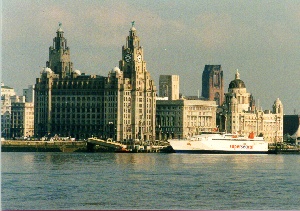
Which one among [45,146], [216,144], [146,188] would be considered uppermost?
[216,144]

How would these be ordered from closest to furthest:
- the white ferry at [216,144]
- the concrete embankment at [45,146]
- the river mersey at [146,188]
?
the river mersey at [146,188] < the white ferry at [216,144] < the concrete embankment at [45,146]

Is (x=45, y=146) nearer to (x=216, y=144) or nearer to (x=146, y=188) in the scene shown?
(x=216, y=144)

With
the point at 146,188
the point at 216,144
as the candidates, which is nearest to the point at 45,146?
the point at 216,144

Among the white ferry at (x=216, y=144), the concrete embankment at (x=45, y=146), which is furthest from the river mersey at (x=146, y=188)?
the concrete embankment at (x=45, y=146)

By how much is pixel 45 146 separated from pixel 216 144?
1261 inches

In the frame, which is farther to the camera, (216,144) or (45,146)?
(45,146)

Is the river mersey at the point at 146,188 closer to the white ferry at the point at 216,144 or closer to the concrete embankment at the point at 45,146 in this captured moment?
the white ferry at the point at 216,144

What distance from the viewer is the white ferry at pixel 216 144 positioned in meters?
172

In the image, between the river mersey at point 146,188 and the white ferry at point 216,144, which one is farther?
the white ferry at point 216,144

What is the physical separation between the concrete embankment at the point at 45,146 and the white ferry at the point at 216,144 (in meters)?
19.0

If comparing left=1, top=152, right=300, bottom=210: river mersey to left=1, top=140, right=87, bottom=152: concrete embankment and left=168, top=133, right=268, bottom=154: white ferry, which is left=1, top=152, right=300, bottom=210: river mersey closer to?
left=168, top=133, right=268, bottom=154: white ferry

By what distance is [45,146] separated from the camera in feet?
607

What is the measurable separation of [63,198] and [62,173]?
24.8 metres

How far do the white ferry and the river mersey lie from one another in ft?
216
